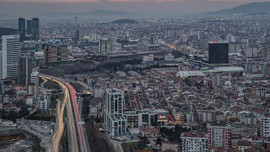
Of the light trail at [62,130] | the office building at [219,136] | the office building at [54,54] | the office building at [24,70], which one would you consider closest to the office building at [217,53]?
the office building at [54,54]

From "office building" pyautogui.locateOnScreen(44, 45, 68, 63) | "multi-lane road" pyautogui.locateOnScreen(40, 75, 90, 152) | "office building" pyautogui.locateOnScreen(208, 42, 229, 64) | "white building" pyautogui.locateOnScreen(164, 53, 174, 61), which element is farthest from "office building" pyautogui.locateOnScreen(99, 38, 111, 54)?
"multi-lane road" pyautogui.locateOnScreen(40, 75, 90, 152)

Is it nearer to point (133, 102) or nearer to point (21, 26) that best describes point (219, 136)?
point (133, 102)

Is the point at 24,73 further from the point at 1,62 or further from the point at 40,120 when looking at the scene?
the point at 40,120

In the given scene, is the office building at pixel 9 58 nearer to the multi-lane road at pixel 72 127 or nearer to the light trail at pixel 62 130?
the multi-lane road at pixel 72 127

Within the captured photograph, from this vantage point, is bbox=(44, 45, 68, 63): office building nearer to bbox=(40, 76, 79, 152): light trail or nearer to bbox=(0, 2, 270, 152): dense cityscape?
bbox=(0, 2, 270, 152): dense cityscape

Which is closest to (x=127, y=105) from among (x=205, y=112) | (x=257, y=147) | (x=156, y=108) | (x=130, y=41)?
(x=156, y=108)
